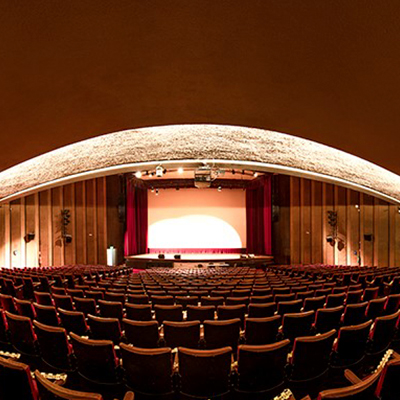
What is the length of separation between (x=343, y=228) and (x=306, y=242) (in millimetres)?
2281

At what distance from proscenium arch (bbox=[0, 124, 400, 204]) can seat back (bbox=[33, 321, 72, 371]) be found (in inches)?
215

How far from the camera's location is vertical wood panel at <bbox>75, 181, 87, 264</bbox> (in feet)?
64.1

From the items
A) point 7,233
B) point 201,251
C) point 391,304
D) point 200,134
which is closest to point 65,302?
point 391,304

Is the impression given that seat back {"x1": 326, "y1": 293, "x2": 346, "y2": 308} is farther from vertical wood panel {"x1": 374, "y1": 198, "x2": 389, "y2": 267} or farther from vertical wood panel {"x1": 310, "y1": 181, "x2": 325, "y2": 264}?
vertical wood panel {"x1": 310, "y1": 181, "x2": 325, "y2": 264}

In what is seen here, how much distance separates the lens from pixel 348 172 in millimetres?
11625

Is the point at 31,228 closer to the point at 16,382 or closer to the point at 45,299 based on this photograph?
the point at 45,299

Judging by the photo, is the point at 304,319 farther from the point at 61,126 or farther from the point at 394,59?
the point at 61,126

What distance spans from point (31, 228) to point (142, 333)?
1623cm

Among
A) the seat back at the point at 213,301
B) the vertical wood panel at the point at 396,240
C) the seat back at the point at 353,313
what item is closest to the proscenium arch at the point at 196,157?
the vertical wood panel at the point at 396,240

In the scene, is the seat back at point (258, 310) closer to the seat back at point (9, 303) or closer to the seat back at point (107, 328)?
the seat back at point (107, 328)

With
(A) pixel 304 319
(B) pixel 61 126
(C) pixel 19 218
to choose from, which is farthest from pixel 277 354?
(C) pixel 19 218

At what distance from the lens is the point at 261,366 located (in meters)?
2.84

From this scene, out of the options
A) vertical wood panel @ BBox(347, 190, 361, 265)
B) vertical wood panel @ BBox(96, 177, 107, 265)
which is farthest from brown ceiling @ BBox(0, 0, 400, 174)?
vertical wood panel @ BBox(96, 177, 107, 265)

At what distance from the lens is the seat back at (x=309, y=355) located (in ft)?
9.87
